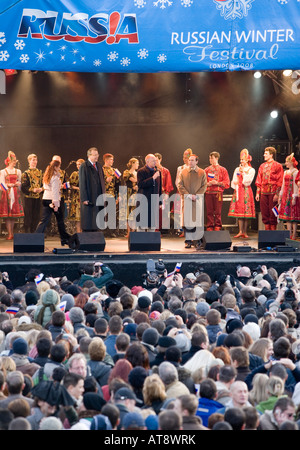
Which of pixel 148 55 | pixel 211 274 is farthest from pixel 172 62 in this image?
pixel 211 274

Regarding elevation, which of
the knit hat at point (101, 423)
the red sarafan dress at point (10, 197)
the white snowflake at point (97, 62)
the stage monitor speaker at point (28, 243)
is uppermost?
the white snowflake at point (97, 62)

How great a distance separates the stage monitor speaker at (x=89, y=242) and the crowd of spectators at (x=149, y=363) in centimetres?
296

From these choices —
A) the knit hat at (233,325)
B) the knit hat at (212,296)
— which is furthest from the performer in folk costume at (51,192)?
the knit hat at (233,325)

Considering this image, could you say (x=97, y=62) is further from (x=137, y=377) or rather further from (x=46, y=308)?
(x=137, y=377)

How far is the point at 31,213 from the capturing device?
45.2 ft

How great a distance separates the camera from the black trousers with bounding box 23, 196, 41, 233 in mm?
13695

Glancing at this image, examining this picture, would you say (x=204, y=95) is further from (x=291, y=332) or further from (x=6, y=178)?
(x=291, y=332)

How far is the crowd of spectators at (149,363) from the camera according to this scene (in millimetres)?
4328

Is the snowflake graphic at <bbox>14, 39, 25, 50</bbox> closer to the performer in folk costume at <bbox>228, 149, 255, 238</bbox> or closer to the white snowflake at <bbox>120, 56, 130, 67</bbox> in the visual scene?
the white snowflake at <bbox>120, 56, 130, 67</bbox>

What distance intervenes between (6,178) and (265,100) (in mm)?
5803

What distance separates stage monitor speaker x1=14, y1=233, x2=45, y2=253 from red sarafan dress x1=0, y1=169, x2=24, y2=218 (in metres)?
2.41

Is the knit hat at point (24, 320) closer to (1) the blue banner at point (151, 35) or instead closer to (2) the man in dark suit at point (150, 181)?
(1) the blue banner at point (151, 35)

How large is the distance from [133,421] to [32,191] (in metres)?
9.31

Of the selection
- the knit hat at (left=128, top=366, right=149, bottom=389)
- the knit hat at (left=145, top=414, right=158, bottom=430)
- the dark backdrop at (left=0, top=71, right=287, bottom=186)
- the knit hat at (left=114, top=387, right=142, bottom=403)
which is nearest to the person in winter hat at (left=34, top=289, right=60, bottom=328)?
the knit hat at (left=128, top=366, right=149, bottom=389)
